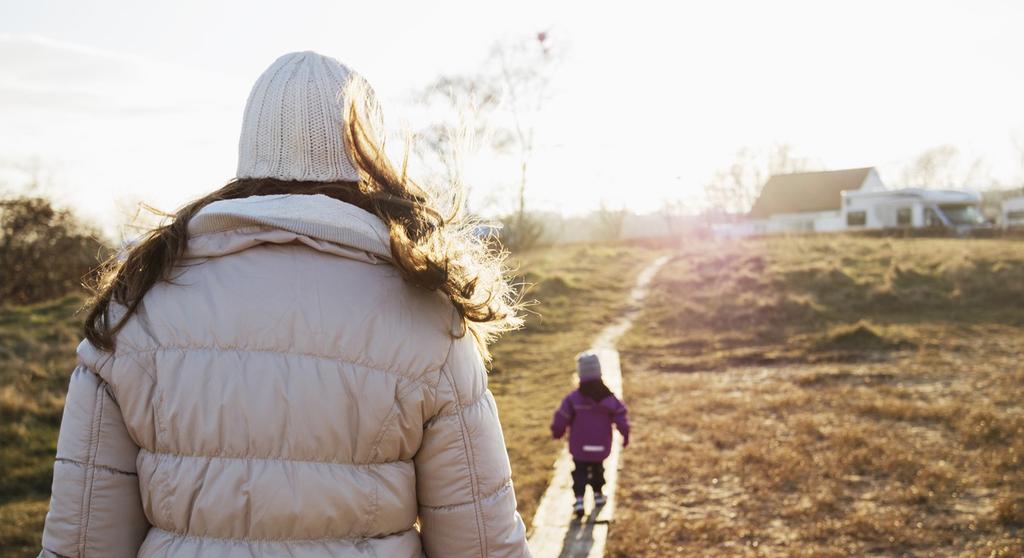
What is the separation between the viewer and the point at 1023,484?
6062 millimetres

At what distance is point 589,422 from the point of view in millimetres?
5656

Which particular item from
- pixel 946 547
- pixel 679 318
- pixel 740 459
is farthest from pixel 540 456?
pixel 679 318

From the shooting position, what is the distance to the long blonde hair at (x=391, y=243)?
1.42 m

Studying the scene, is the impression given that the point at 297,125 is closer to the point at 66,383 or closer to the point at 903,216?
the point at 66,383

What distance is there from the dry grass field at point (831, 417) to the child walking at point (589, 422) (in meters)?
0.43

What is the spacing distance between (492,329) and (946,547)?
467 cm

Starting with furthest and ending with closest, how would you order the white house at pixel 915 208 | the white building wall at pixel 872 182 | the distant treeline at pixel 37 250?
the white building wall at pixel 872 182 → the white house at pixel 915 208 → the distant treeline at pixel 37 250

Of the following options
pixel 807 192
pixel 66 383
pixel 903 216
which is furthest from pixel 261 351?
pixel 807 192

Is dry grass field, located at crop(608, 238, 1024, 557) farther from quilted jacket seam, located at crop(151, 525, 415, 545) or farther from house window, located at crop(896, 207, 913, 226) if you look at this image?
house window, located at crop(896, 207, 913, 226)

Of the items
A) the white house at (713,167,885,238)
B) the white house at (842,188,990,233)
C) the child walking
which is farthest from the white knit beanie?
the white house at (713,167,885,238)

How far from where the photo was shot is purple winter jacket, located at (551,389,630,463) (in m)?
5.65

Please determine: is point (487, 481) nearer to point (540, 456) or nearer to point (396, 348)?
point (396, 348)

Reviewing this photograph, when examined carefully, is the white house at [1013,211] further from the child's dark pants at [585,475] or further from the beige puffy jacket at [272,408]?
the beige puffy jacket at [272,408]

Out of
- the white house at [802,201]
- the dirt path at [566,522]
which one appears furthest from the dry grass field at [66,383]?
the white house at [802,201]
